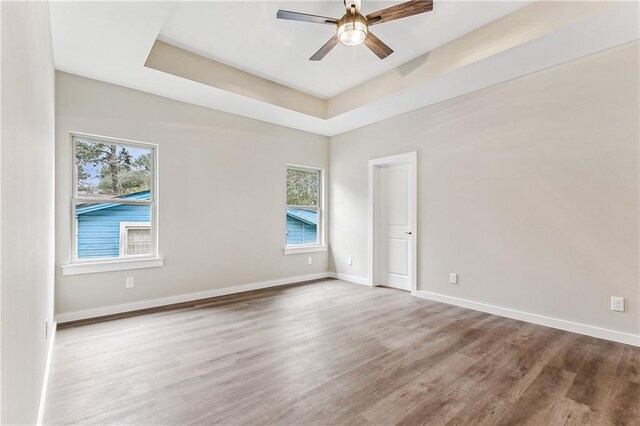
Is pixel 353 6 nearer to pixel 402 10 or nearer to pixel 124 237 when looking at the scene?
pixel 402 10

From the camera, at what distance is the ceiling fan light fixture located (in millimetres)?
2637

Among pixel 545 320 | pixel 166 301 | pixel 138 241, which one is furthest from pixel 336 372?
pixel 138 241

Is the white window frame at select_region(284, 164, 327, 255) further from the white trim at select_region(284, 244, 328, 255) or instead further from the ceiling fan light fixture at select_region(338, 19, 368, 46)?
the ceiling fan light fixture at select_region(338, 19, 368, 46)

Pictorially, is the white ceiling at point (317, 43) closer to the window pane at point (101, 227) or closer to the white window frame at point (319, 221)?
the window pane at point (101, 227)

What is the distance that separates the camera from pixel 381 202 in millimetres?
5281

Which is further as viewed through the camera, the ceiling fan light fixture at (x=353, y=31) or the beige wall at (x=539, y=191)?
the beige wall at (x=539, y=191)

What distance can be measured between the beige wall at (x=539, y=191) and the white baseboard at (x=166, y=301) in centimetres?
228

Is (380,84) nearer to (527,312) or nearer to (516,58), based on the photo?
(516,58)

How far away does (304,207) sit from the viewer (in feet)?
18.7

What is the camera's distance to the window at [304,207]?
554 cm

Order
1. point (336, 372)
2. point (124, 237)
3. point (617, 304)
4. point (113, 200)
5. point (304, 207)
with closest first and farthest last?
point (336, 372), point (617, 304), point (113, 200), point (124, 237), point (304, 207)

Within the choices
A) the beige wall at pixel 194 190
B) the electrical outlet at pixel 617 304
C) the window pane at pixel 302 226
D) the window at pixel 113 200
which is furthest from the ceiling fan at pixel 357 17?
the window pane at pixel 302 226

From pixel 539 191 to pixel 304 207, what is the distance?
3.55 metres

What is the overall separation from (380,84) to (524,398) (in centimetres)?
367
